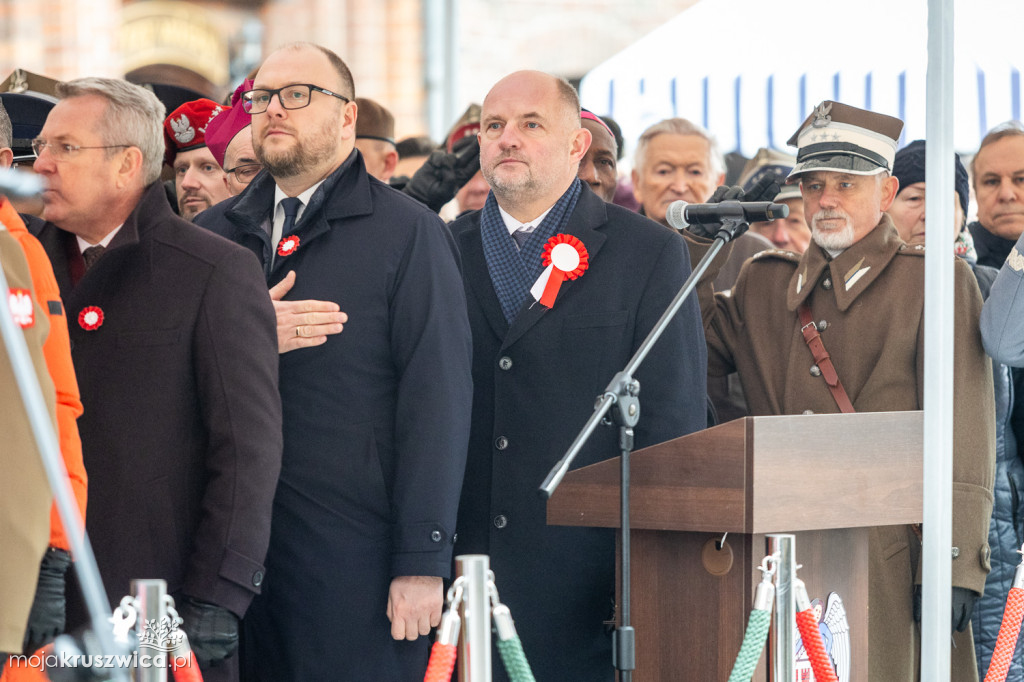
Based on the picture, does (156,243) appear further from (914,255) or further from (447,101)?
(447,101)

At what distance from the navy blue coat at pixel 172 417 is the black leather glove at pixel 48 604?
0.42 metres

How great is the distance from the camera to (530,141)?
3541mm

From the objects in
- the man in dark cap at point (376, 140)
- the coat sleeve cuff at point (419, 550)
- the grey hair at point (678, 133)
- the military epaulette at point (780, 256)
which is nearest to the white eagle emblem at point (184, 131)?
the man in dark cap at point (376, 140)

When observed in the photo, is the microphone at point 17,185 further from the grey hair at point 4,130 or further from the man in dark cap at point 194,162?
the man in dark cap at point 194,162

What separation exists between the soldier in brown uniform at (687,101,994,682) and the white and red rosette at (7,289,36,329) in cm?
217

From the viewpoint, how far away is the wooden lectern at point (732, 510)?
265cm

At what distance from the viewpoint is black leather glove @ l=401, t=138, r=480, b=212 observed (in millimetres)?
4355

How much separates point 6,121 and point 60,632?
137cm

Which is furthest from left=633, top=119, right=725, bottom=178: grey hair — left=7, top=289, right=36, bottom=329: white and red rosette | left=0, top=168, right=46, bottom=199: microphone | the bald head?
left=0, top=168, right=46, bottom=199: microphone

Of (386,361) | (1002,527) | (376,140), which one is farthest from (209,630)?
(376,140)

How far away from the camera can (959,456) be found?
11.9ft

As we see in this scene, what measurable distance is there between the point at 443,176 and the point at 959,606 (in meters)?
2.00

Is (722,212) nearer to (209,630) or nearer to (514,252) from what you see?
(514,252)

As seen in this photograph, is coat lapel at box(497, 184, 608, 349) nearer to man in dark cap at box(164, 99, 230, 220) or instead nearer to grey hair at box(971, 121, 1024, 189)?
man in dark cap at box(164, 99, 230, 220)
